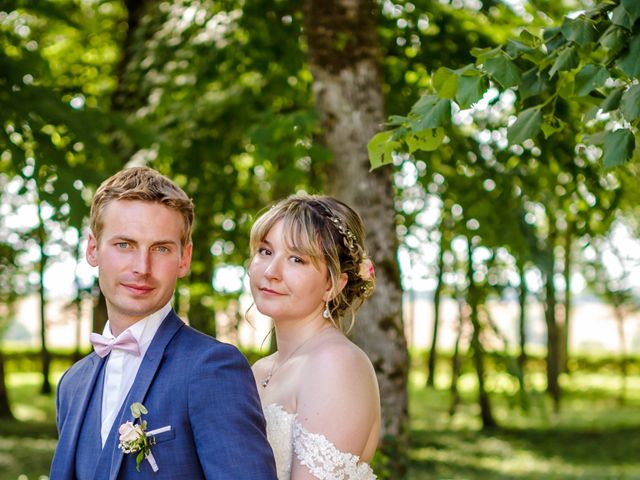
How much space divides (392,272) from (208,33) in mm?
3636

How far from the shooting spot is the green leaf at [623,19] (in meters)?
3.03

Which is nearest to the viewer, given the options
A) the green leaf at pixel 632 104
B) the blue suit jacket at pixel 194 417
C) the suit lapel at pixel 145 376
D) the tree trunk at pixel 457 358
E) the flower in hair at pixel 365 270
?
the blue suit jacket at pixel 194 417

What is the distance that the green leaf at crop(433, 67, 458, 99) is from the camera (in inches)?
135

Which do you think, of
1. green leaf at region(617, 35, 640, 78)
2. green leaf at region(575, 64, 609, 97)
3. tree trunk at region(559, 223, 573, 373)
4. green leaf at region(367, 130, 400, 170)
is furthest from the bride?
tree trunk at region(559, 223, 573, 373)

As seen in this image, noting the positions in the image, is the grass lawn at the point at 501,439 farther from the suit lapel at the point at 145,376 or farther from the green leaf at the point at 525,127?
the suit lapel at the point at 145,376

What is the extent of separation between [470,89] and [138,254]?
1.50 meters

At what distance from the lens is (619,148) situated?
3160mm

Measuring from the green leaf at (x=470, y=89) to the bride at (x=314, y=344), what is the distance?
0.61m

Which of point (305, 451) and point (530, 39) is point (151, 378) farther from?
point (530, 39)

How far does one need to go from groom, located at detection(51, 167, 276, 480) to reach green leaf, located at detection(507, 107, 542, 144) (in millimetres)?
1530

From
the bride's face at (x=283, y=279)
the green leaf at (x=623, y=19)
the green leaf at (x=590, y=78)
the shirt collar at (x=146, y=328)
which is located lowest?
the shirt collar at (x=146, y=328)

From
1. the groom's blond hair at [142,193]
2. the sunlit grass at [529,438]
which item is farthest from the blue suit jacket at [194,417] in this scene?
the sunlit grass at [529,438]

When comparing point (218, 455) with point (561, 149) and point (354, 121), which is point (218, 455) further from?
point (561, 149)

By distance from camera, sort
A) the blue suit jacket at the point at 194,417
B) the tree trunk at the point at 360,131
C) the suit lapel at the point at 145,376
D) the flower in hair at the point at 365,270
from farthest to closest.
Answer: the tree trunk at the point at 360,131 → the flower in hair at the point at 365,270 → the suit lapel at the point at 145,376 → the blue suit jacket at the point at 194,417
